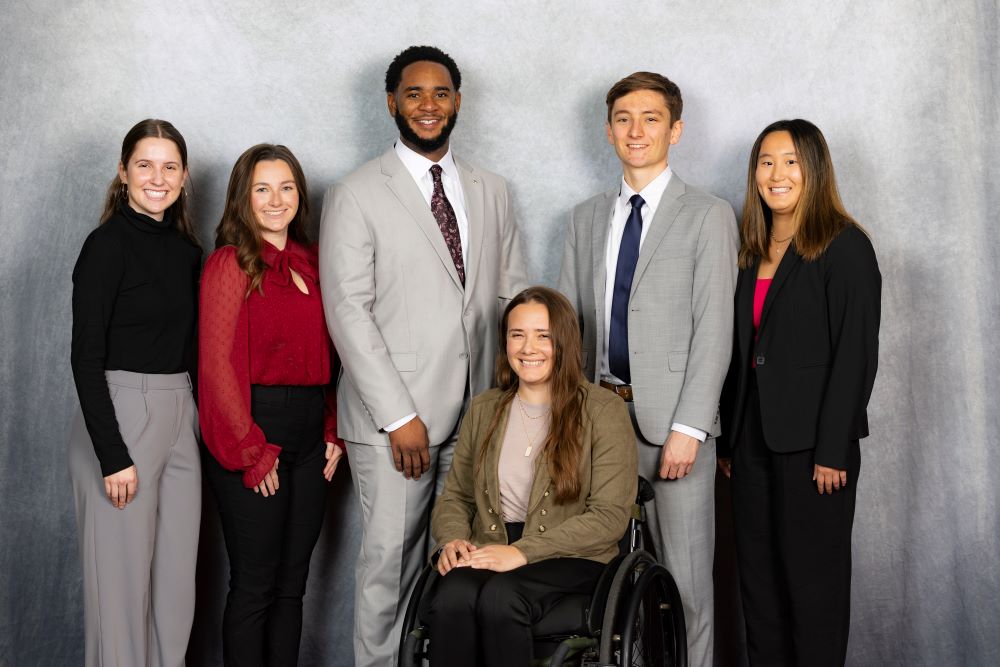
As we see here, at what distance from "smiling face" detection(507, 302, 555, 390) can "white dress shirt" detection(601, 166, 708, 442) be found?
1.34 feet

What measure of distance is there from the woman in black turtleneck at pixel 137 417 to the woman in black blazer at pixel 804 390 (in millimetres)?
1713

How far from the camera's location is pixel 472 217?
10.2 ft

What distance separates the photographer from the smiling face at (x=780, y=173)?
2.89m

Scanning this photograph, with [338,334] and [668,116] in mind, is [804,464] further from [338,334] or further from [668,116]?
[338,334]

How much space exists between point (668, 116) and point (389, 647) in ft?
6.18

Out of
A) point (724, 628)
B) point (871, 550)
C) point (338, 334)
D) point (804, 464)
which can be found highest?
point (338, 334)

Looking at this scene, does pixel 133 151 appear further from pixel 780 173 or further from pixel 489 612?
pixel 780 173

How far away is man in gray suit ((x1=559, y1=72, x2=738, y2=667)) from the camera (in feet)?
9.39

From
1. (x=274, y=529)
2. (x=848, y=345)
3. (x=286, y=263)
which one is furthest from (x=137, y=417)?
(x=848, y=345)

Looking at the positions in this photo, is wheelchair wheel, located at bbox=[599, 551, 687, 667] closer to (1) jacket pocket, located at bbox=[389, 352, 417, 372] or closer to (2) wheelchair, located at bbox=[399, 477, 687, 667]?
(2) wheelchair, located at bbox=[399, 477, 687, 667]

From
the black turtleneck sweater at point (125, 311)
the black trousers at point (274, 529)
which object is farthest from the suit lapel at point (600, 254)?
the black turtleneck sweater at point (125, 311)

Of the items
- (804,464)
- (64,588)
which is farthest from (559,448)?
(64,588)

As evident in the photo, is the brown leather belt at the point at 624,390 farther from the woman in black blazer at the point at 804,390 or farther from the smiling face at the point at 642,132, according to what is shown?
the smiling face at the point at 642,132

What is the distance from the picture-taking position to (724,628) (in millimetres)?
3562
